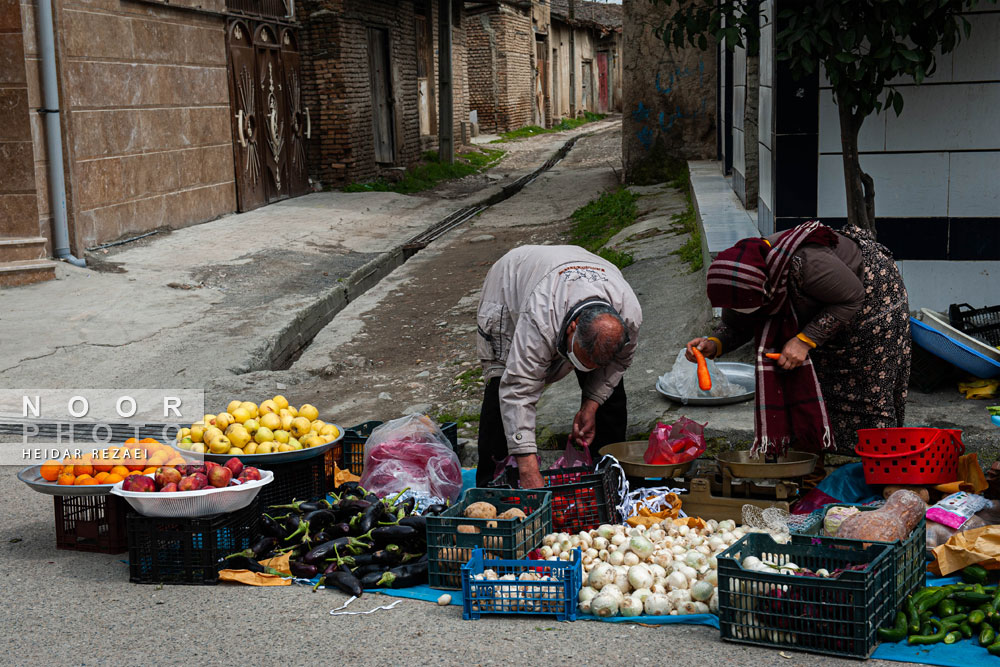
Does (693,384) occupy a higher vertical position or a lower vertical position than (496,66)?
lower

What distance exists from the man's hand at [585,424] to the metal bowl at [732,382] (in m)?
1.30

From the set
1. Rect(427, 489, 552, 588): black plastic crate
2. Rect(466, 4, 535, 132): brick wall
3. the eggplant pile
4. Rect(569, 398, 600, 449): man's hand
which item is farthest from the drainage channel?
Rect(466, 4, 535, 132): brick wall

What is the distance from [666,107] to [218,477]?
37.3ft

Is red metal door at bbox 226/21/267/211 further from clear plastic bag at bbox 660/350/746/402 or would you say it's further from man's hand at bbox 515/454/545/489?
Answer: man's hand at bbox 515/454/545/489

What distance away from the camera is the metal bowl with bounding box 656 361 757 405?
574 centimetres

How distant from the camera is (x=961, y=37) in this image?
605 cm

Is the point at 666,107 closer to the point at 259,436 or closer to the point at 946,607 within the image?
the point at 259,436

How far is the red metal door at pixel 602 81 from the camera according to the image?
46.1 m

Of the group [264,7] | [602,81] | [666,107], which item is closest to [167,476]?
[666,107]

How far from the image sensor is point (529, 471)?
416cm

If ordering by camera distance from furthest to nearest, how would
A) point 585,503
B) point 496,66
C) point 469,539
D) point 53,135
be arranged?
point 496,66 → point 53,135 → point 585,503 → point 469,539

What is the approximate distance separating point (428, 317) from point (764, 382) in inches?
227

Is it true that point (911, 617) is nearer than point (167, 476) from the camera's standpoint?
Yes

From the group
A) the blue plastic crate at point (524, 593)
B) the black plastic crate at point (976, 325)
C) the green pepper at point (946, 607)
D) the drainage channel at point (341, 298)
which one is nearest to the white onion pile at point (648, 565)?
the blue plastic crate at point (524, 593)
